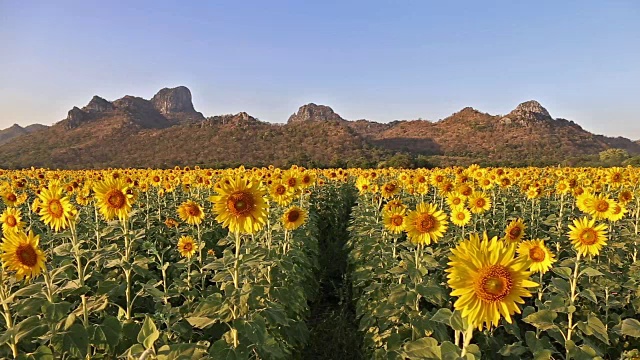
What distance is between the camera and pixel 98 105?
93312 mm

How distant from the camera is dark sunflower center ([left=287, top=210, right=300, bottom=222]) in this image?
231 inches

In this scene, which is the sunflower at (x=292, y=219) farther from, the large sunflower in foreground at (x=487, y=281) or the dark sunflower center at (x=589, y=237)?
the large sunflower in foreground at (x=487, y=281)

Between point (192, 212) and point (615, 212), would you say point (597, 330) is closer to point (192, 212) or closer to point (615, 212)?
point (615, 212)

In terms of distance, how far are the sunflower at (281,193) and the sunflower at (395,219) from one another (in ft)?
5.02

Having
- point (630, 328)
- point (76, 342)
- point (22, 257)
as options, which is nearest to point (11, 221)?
point (22, 257)

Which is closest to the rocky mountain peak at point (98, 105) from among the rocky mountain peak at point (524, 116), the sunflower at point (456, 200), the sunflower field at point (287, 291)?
the rocky mountain peak at point (524, 116)

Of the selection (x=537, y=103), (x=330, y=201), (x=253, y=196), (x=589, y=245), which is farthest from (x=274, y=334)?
(x=537, y=103)

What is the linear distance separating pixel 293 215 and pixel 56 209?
277 centimetres

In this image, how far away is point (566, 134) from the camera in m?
84.7

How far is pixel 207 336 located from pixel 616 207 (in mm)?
5893

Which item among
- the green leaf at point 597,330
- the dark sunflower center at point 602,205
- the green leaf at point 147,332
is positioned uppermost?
the dark sunflower center at point 602,205

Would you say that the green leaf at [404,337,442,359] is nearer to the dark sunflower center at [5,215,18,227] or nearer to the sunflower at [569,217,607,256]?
the sunflower at [569,217,607,256]

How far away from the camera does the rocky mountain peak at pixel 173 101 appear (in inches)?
5477

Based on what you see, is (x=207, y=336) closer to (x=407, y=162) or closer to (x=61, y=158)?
(x=407, y=162)
